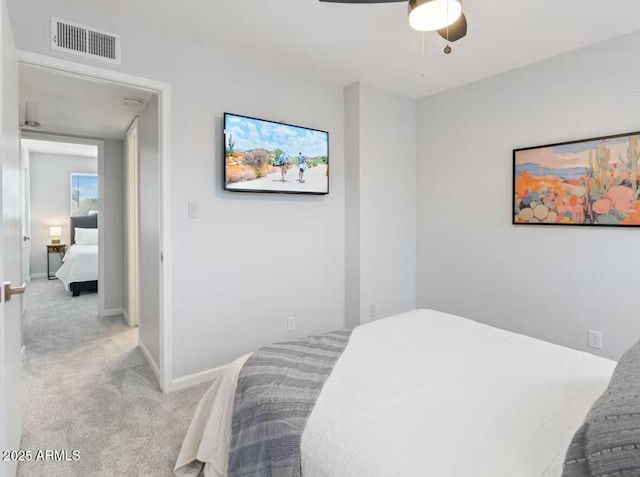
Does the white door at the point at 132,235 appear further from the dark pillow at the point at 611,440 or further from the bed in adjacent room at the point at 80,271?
the dark pillow at the point at 611,440

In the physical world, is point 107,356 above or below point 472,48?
below

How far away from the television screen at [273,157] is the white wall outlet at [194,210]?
0.80 ft

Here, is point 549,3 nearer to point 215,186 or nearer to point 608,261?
point 608,261

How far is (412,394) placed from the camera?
3.86 feet

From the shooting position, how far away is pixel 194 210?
98.0 inches

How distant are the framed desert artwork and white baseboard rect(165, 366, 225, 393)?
269 cm

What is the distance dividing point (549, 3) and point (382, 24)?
946 mm

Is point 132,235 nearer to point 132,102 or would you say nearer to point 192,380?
point 132,102

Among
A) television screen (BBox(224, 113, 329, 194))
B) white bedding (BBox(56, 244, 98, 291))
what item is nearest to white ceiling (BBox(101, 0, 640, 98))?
television screen (BBox(224, 113, 329, 194))

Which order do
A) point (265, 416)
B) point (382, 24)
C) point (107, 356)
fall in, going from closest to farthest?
point (265, 416) < point (382, 24) < point (107, 356)

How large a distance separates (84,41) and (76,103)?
113cm

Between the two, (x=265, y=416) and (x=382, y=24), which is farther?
(x=382, y=24)

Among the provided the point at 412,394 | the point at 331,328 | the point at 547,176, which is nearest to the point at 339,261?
the point at 331,328

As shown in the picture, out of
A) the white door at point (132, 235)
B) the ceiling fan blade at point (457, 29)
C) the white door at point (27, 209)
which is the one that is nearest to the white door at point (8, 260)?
the ceiling fan blade at point (457, 29)
